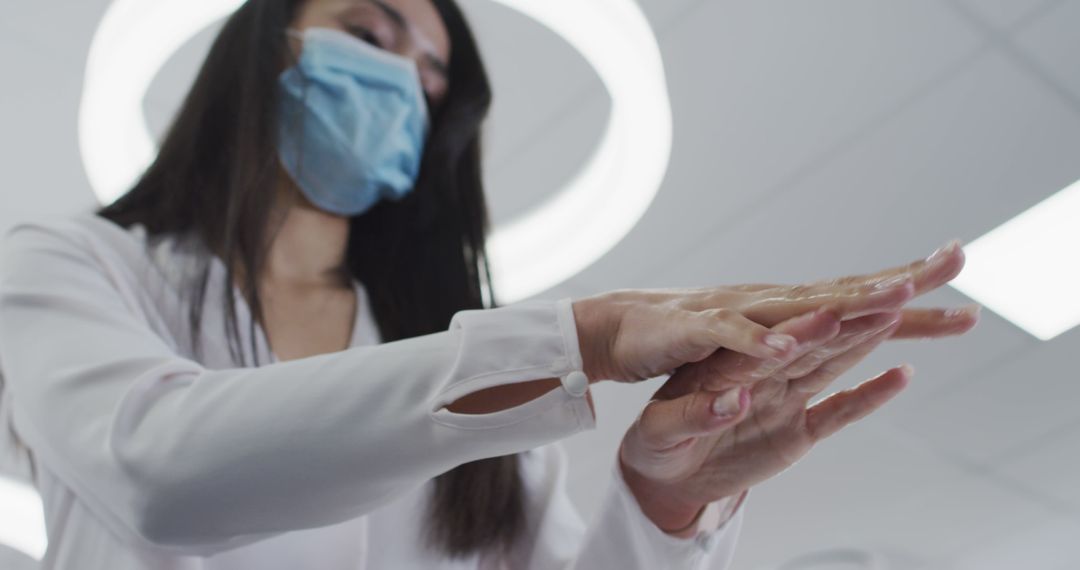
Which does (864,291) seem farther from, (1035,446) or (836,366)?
(1035,446)

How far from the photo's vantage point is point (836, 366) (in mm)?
802

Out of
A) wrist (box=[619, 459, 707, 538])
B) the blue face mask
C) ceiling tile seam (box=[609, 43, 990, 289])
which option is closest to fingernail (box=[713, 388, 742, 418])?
wrist (box=[619, 459, 707, 538])

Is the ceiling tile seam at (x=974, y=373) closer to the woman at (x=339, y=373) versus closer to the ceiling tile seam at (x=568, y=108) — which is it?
the ceiling tile seam at (x=568, y=108)

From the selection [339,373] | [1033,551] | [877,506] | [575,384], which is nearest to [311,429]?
[339,373]

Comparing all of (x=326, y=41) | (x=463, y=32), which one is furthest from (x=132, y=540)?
(x=463, y=32)

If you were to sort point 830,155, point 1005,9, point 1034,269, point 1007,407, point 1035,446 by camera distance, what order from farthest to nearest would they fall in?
point 1035,446
point 1007,407
point 1034,269
point 830,155
point 1005,9

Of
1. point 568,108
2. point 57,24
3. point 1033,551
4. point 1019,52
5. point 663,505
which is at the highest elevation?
point 1019,52

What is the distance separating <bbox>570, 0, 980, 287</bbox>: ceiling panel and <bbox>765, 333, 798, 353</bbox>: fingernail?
1891 mm

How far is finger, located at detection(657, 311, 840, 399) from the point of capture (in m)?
0.69

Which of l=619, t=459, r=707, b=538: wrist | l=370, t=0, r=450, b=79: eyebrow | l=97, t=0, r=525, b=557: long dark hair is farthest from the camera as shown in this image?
l=370, t=0, r=450, b=79: eyebrow

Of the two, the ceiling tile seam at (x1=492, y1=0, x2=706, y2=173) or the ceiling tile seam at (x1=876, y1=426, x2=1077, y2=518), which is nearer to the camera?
the ceiling tile seam at (x1=492, y1=0, x2=706, y2=173)

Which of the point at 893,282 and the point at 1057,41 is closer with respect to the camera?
the point at 893,282

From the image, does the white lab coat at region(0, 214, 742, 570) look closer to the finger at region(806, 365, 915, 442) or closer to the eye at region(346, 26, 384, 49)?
the finger at region(806, 365, 915, 442)

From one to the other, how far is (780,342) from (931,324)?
175mm
